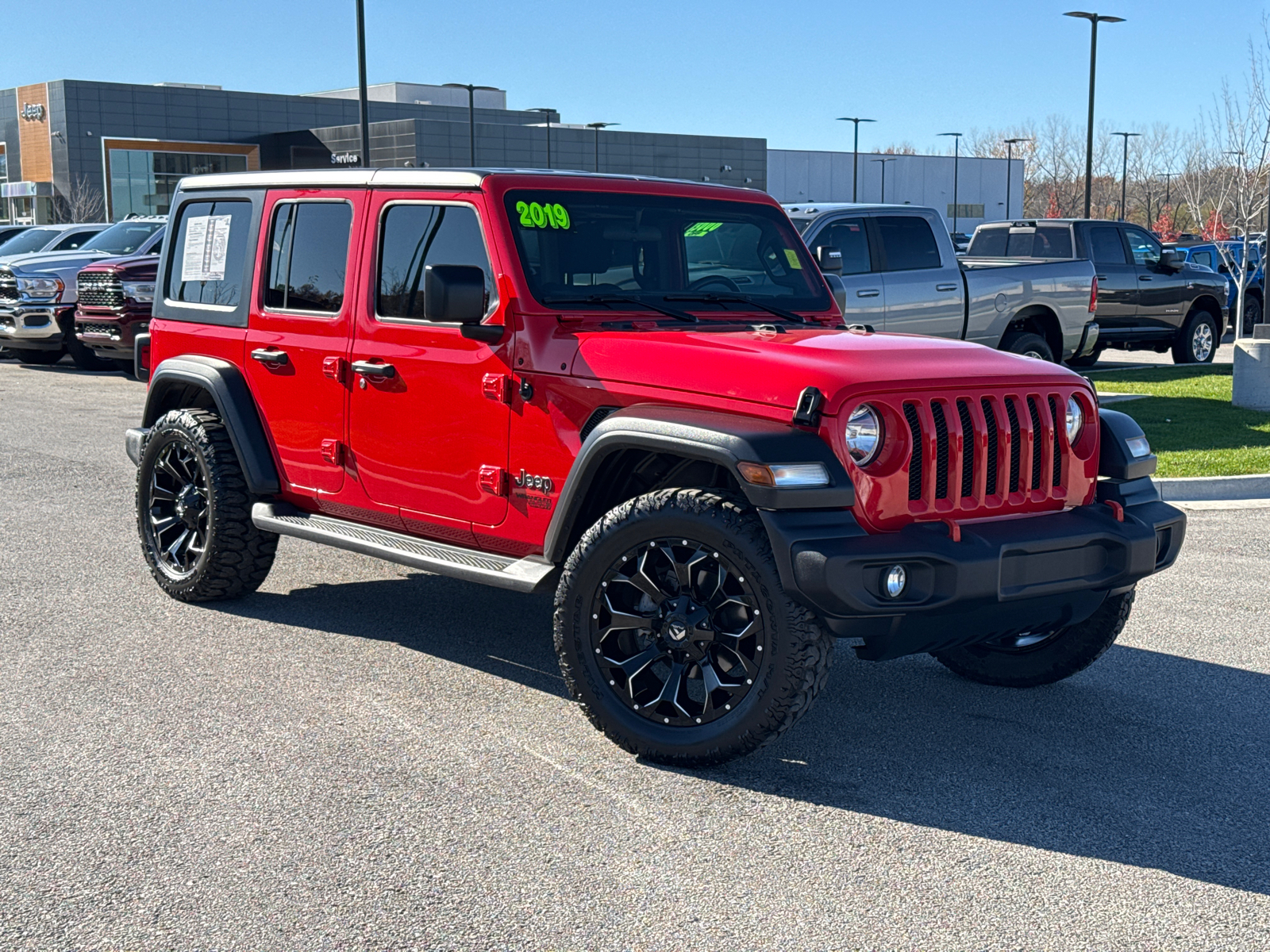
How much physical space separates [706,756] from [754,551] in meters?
0.72

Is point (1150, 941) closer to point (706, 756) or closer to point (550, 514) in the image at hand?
point (706, 756)

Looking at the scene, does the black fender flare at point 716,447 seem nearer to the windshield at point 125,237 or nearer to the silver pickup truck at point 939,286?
the silver pickup truck at point 939,286

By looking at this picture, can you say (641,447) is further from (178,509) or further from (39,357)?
(39,357)

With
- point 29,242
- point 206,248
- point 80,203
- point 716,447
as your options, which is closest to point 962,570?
point 716,447

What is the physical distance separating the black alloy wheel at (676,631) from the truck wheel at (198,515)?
2455 millimetres

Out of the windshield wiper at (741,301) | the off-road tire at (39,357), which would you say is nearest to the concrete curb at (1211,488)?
the windshield wiper at (741,301)

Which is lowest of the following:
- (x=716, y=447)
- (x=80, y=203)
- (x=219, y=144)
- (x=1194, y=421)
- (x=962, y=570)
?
(x=1194, y=421)

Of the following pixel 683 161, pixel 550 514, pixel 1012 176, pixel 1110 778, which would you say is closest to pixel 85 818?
pixel 550 514

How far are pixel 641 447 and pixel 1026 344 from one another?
10.5 meters

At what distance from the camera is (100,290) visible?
1820 centimetres

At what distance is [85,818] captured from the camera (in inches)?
168

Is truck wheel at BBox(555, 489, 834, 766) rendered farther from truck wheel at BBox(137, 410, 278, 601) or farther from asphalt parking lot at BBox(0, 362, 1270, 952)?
truck wheel at BBox(137, 410, 278, 601)

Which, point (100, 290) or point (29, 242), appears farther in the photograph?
point (29, 242)

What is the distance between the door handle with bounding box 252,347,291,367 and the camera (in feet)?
→ 20.8
